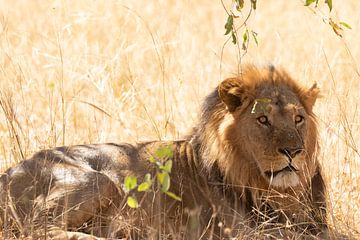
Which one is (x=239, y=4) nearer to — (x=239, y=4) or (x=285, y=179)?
(x=239, y=4)

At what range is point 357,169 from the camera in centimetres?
612

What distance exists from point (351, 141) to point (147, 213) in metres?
1.69

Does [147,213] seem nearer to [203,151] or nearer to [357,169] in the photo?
[203,151]

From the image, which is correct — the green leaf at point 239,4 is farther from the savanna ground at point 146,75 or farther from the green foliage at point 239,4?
the savanna ground at point 146,75

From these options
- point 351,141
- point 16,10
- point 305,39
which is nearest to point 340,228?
point 351,141

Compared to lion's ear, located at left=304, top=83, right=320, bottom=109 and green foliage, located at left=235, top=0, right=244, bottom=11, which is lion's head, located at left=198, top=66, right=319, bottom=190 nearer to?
lion's ear, located at left=304, top=83, right=320, bottom=109

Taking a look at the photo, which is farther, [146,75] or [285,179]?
[146,75]

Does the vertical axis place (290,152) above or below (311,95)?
below

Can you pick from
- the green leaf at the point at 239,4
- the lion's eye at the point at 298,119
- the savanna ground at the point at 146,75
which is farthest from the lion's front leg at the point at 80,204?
the green leaf at the point at 239,4

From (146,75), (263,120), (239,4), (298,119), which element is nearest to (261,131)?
(263,120)

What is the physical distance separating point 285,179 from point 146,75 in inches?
148

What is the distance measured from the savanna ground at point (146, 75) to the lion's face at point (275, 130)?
0.40 meters

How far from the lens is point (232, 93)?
525cm

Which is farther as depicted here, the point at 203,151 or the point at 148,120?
the point at 148,120
